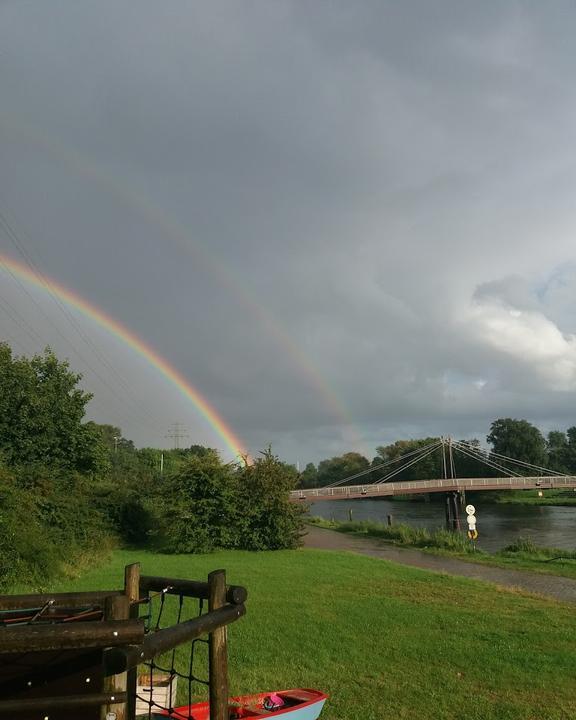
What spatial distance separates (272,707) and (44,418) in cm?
2174

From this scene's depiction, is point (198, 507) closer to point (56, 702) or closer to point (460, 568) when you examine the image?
point (460, 568)

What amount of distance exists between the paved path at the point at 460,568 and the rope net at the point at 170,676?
1084cm

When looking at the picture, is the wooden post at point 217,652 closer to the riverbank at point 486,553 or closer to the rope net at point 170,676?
the rope net at point 170,676

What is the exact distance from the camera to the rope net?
427cm

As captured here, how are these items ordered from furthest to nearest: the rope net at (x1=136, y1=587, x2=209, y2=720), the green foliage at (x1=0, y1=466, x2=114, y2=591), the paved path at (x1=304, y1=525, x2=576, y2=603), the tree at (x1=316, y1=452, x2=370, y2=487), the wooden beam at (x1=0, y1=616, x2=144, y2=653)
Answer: the tree at (x1=316, y1=452, x2=370, y2=487), the paved path at (x1=304, y1=525, x2=576, y2=603), the green foliage at (x1=0, y1=466, x2=114, y2=591), the rope net at (x1=136, y1=587, x2=209, y2=720), the wooden beam at (x1=0, y1=616, x2=144, y2=653)

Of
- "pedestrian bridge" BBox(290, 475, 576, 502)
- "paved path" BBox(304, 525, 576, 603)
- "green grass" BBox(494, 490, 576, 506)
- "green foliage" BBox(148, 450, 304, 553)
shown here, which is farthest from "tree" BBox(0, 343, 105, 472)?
"green grass" BBox(494, 490, 576, 506)

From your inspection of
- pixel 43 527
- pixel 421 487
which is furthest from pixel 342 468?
pixel 43 527

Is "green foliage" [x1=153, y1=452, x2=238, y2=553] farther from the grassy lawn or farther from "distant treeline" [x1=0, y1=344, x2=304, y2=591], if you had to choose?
the grassy lawn

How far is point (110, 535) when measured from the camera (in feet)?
80.6

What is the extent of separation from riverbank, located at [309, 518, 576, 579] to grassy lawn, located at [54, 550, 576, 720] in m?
7.63

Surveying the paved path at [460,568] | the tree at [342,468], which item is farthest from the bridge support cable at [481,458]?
the paved path at [460,568]

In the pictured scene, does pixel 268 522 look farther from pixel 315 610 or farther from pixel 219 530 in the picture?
pixel 315 610

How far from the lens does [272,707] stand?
5.49 metres

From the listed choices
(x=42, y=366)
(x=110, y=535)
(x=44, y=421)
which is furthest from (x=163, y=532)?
(x=42, y=366)
